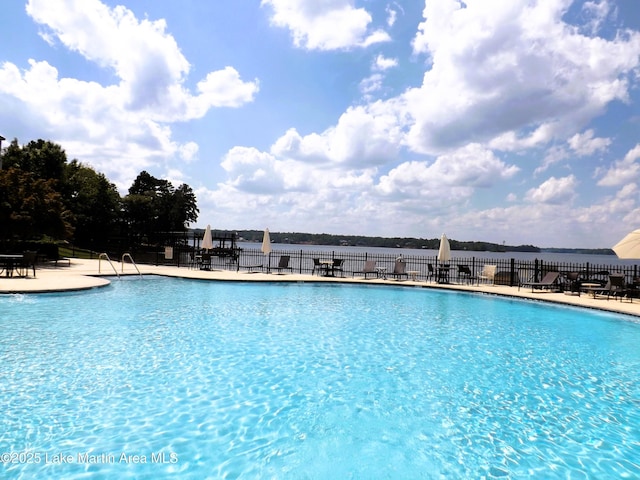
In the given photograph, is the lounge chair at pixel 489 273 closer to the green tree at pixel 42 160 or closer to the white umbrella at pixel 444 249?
the white umbrella at pixel 444 249

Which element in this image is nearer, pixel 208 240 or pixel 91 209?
pixel 208 240

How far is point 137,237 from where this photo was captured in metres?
45.0

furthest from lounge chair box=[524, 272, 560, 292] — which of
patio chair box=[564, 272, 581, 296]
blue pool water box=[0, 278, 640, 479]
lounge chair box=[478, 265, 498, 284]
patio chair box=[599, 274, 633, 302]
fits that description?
blue pool water box=[0, 278, 640, 479]

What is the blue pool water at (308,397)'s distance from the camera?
4195 mm

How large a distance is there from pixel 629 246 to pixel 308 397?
48.3 feet

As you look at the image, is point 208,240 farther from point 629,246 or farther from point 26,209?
point 629,246

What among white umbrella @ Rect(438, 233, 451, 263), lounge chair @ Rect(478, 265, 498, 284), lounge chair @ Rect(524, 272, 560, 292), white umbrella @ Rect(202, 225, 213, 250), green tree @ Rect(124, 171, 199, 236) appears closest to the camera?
lounge chair @ Rect(524, 272, 560, 292)

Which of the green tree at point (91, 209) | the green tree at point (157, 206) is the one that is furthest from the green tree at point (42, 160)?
the green tree at point (157, 206)

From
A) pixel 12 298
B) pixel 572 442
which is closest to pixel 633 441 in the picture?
pixel 572 442

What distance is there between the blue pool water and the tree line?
15.2 m

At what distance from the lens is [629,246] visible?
14852mm

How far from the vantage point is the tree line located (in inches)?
922

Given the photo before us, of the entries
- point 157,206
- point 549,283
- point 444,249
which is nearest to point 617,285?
point 549,283

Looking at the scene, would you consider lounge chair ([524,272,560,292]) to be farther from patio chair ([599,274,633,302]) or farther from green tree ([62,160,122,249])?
green tree ([62,160,122,249])
